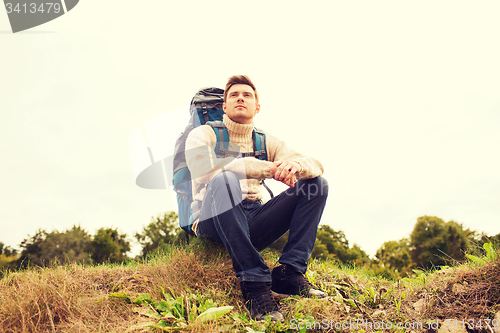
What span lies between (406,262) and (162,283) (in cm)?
1186

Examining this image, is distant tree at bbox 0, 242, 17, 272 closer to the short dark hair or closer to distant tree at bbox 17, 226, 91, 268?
distant tree at bbox 17, 226, 91, 268

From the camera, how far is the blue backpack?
346 centimetres

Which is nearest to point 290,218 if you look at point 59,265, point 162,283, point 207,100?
point 162,283

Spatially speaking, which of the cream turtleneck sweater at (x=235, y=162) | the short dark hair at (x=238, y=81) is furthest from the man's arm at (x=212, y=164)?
the short dark hair at (x=238, y=81)

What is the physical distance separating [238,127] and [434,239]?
13332 millimetres

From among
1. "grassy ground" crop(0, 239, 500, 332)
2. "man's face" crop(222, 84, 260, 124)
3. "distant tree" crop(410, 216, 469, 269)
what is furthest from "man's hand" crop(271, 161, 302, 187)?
"distant tree" crop(410, 216, 469, 269)

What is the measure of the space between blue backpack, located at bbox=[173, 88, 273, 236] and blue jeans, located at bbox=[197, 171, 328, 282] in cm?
39

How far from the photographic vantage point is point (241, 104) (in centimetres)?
353

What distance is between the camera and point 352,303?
3299 millimetres

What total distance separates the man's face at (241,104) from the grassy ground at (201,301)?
1.54 metres

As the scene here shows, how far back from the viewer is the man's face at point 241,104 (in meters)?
3.51

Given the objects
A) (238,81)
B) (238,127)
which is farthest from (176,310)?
(238,81)

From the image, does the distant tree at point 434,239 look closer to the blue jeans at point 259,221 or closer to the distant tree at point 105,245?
the blue jeans at point 259,221

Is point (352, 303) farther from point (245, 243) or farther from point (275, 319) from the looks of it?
point (245, 243)
